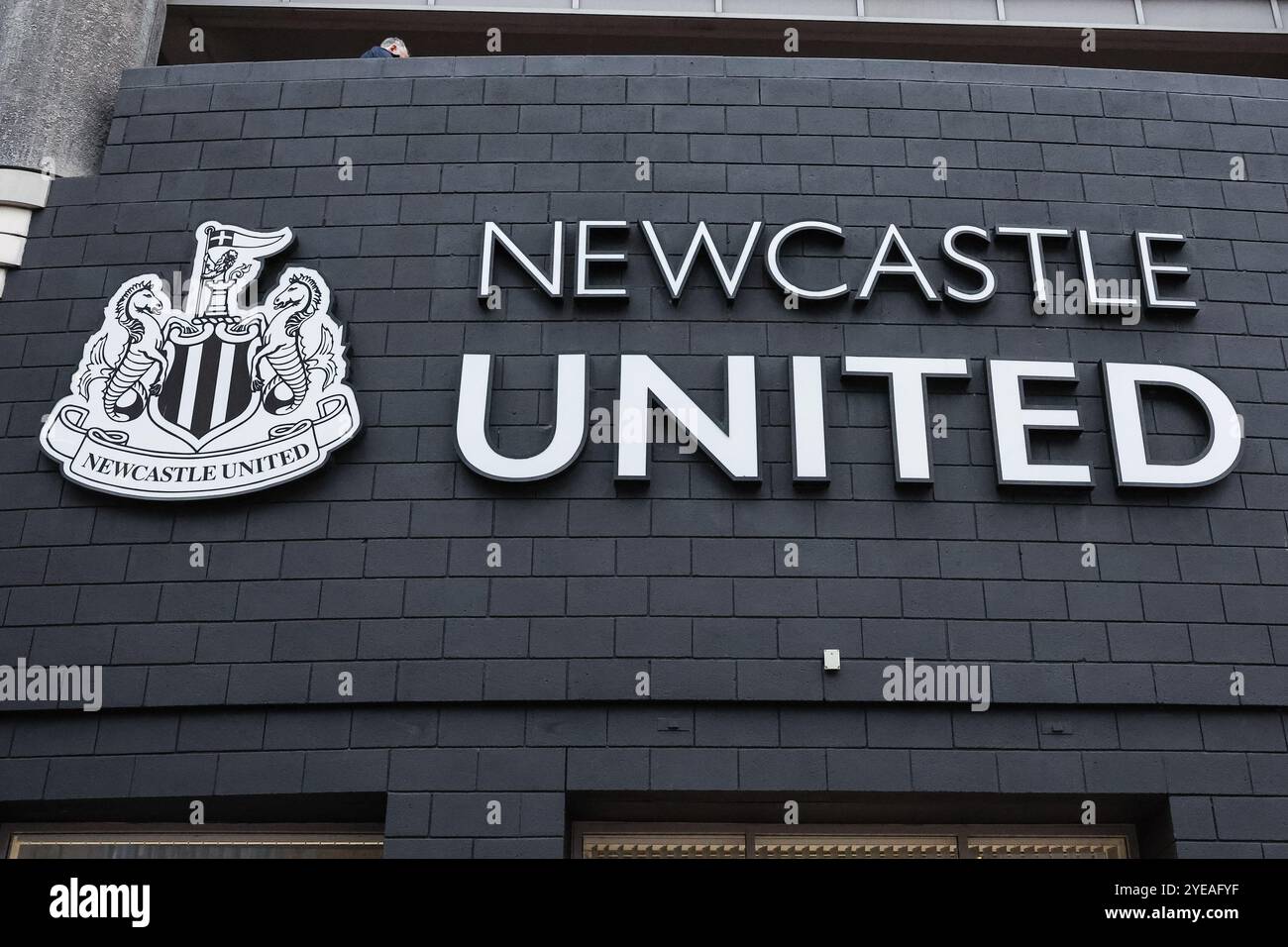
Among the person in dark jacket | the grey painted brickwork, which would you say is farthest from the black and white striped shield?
→ the person in dark jacket

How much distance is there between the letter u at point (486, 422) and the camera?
7867 mm

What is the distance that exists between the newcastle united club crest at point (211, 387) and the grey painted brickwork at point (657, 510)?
0.18 metres

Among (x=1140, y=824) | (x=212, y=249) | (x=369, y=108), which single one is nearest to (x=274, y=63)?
(x=369, y=108)

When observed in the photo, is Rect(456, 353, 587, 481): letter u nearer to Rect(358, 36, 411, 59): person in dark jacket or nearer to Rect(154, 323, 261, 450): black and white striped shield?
Rect(154, 323, 261, 450): black and white striped shield

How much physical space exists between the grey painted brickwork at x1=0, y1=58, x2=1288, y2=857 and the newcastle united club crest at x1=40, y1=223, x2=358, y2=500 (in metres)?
0.18

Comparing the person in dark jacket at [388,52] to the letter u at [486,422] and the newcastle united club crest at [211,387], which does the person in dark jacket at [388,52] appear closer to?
the newcastle united club crest at [211,387]

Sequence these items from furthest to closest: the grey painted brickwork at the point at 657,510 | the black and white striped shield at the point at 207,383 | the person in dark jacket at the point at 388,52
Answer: the person in dark jacket at the point at 388,52 → the black and white striped shield at the point at 207,383 → the grey painted brickwork at the point at 657,510

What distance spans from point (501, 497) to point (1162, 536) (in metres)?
4.14

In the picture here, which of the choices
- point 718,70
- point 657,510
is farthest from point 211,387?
point 718,70

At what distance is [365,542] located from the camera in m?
7.76

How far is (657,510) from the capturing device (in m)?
7.85

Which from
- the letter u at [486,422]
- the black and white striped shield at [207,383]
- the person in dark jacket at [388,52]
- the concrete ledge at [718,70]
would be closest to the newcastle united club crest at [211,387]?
the black and white striped shield at [207,383]
